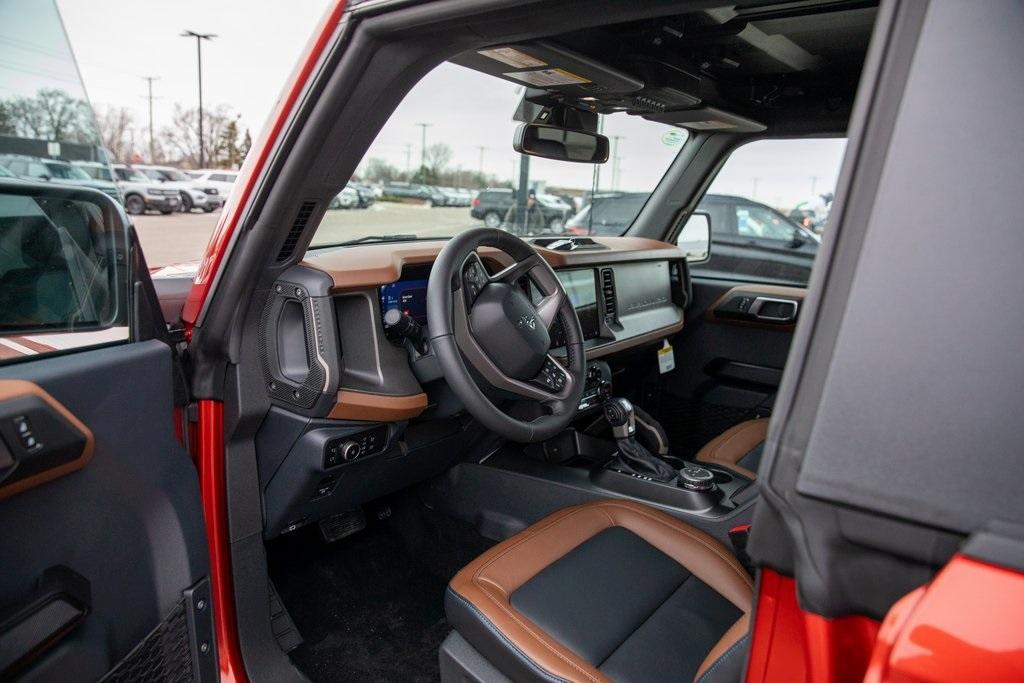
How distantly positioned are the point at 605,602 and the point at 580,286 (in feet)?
5.14

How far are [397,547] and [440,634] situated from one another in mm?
457

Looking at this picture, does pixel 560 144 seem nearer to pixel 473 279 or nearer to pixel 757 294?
pixel 473 279

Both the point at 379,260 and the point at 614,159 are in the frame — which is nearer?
the point at 379,260

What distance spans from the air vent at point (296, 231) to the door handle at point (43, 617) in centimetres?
87

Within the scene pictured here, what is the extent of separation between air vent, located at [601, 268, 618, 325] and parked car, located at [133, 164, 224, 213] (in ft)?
5.46

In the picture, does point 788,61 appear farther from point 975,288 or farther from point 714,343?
point 975,288

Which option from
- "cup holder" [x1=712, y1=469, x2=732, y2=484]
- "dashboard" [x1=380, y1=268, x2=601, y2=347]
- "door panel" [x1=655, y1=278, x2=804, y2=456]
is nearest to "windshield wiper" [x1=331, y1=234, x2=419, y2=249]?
"dashboard" [x1=380, y1=268, x2=601, y2=347]

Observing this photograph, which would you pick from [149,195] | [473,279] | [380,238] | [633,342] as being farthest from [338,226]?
[633,342]

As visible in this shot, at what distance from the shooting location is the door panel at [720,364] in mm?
3613

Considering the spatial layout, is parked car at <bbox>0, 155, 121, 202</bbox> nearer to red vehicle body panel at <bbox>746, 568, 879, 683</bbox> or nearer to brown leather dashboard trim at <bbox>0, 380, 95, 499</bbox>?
brown leather dashboard trim at <bbox>0, 380, 95, 499</bbox>

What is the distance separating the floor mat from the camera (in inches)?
89.4

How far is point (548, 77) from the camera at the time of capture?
236cm

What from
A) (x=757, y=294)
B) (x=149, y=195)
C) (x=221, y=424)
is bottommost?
(x=221, y=424)

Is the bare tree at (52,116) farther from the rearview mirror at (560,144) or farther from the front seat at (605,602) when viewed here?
the rearview mirror at (560,144)
